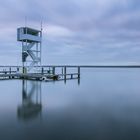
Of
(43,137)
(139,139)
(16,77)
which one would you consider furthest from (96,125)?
(16,77)

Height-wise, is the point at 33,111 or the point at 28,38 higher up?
the point at 28,38

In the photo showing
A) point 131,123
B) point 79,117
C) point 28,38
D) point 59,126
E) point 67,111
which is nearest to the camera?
point 59,126

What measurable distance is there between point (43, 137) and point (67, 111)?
322cm

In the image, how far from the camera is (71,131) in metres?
6.00

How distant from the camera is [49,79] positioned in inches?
918

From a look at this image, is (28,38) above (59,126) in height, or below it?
above

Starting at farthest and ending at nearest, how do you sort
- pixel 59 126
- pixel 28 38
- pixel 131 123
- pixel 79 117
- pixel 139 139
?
pixel 28 38
pixel 79 117
pixel 131 123
pixel 59 126
pixel 139 139

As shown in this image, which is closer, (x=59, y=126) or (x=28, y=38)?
(x=59, y=126)

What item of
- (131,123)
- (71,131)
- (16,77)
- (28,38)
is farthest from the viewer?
(16,77)

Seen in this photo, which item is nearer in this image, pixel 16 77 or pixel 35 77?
pixel 35 77

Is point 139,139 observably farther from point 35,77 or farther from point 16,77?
point 16,77

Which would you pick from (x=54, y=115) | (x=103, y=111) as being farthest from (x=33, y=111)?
(x=103, y=111)

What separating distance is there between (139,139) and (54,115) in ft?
11.8

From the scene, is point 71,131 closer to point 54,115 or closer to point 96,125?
point 96,125
